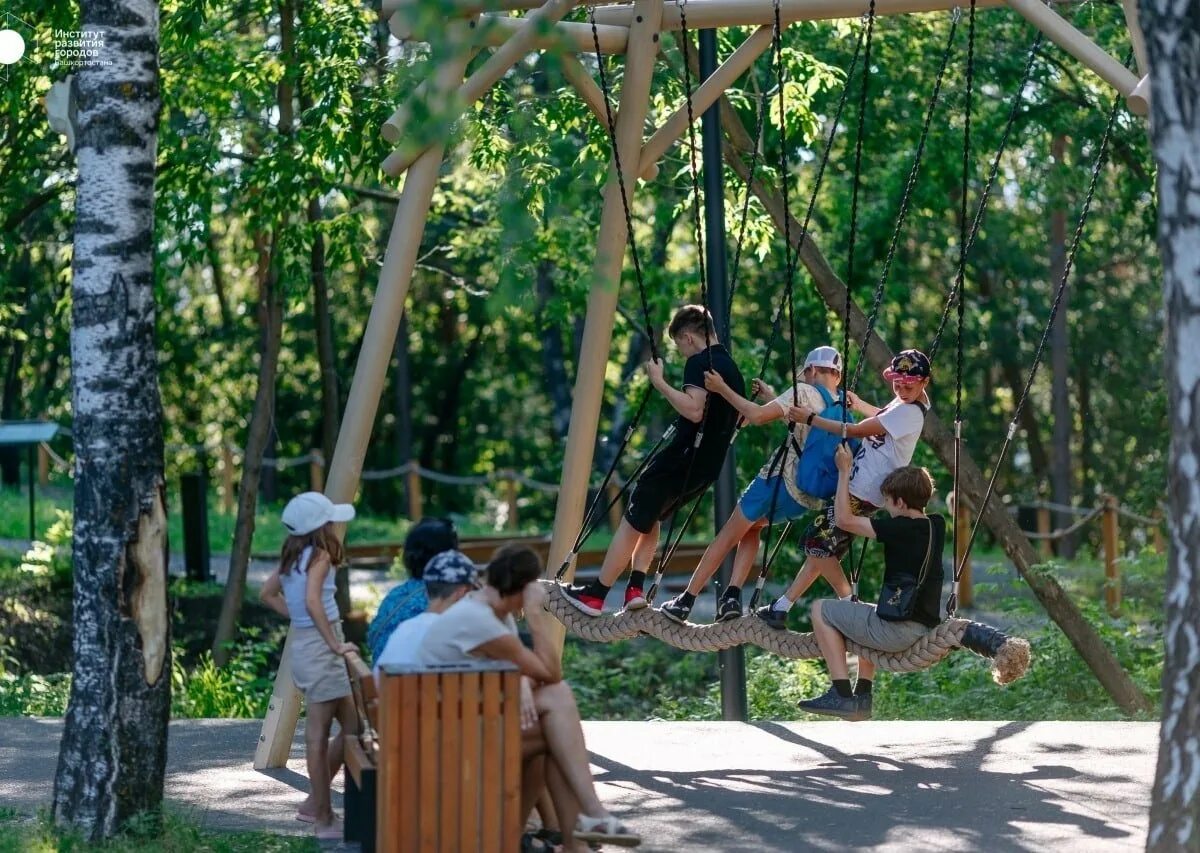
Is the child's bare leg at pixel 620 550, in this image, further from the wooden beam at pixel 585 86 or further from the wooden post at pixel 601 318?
the wooden beam at pixel 585 86

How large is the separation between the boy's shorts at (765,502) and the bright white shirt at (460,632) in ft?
10.1

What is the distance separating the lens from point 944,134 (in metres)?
16.3

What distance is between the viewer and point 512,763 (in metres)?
6.02

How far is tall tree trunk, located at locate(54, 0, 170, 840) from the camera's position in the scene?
23.0 feet

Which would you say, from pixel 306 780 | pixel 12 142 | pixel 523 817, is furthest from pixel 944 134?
pixel 523 817

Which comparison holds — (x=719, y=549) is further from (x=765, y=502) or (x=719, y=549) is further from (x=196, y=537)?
(x=196, y=537)

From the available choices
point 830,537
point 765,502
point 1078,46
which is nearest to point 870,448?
point 830,537

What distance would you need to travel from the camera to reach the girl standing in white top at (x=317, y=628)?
7102 millimetres

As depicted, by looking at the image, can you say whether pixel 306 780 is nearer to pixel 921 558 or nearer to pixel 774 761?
pixel 774 761

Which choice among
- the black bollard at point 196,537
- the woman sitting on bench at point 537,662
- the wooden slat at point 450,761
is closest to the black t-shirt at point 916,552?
the woman sitting on bench at point 537,662

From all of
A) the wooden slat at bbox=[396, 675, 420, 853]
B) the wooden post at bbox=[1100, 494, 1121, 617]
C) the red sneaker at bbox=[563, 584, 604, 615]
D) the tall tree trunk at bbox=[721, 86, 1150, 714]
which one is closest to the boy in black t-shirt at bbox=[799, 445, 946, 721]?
the red sneaker at bbox=[563, 584, 604, 615]

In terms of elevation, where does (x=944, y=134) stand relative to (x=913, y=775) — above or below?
above

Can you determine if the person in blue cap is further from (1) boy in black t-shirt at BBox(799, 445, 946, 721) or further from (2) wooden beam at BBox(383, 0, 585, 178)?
(2) wooden beam at BBox(383, 0, 585, 178)

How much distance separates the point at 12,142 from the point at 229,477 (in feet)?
39.2
